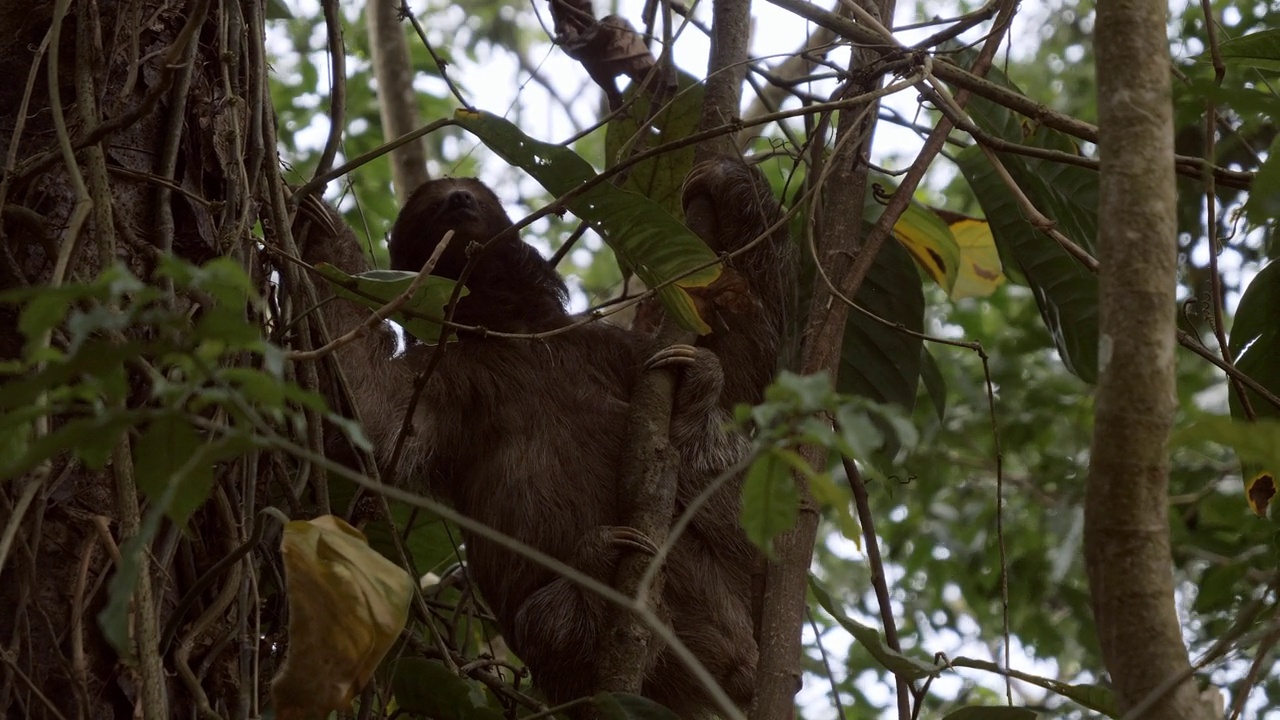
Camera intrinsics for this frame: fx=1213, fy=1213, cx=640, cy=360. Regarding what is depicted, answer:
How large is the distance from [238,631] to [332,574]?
0.78 meters

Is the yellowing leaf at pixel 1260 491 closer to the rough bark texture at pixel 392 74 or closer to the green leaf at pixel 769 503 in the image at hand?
the green leaf at pixel 769 503

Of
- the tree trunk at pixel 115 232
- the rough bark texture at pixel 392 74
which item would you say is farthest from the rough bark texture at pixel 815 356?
the rough bark texture at pixel 392 74

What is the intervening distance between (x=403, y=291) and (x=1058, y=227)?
8.16 ft

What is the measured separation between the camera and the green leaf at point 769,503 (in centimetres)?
210

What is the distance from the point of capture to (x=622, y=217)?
3.81m

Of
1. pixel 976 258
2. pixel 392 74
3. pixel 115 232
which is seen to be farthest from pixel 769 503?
pixel 392 74

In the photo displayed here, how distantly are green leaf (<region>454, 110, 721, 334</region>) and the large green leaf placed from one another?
1433 mm

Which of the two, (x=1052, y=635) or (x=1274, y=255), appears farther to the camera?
(x=1052, y=635)

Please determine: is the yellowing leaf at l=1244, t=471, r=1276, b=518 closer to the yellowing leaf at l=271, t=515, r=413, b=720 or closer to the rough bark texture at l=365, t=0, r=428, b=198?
the yellowing leaf at l=271, t=515, r=413, b=720

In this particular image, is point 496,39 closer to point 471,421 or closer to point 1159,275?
point 471,421

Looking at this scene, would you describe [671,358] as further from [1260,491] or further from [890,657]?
[1260,491]

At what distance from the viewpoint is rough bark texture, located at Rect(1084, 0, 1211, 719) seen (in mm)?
1844

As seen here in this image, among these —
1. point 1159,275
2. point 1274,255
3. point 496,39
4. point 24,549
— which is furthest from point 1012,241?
point 496,39

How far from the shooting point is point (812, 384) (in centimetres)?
187
